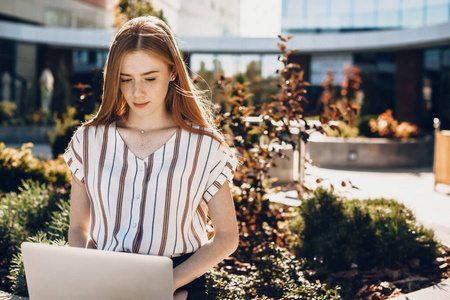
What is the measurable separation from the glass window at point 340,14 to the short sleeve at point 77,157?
24178mm

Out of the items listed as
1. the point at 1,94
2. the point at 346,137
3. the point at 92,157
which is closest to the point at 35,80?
the point at 1,94

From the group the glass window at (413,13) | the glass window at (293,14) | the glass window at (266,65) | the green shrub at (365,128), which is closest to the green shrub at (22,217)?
the green shrub at (365,128)

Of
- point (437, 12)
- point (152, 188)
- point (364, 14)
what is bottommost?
point (152, 188)

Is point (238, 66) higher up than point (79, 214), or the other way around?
point (238, 66)

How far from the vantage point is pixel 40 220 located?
13.9 ft

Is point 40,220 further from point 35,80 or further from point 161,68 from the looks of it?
point 35,80

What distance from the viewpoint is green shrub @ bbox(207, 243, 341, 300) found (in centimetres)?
→ 303

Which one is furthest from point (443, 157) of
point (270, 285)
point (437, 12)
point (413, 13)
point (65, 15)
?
point (65, 15)

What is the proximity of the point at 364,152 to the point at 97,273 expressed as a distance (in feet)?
38.3

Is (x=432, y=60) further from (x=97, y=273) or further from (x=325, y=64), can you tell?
(x=97, y=273)

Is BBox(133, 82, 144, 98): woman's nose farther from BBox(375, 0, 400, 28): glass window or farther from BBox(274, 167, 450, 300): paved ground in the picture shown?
BBox(375, 0, 400, 28): glass window

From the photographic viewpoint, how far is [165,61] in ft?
6.08

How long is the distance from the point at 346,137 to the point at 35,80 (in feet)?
59.8

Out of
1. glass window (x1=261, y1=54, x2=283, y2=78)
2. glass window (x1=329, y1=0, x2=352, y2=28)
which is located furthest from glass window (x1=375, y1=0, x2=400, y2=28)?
glass window (x1=261, y1=54, x2=283, y2=78)
